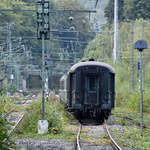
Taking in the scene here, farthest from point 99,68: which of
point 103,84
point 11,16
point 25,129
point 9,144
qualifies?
point 11,16

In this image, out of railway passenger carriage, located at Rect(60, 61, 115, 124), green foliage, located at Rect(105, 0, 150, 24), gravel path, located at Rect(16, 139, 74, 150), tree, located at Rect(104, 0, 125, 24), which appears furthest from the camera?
tree, located at Rect(104, 0, 125, 24)

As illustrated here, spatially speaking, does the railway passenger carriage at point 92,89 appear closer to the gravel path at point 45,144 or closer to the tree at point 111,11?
the gravel path at point 45,144

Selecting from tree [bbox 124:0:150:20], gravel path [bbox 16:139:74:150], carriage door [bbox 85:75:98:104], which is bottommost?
gravel path [bbox 16:139:74:150]

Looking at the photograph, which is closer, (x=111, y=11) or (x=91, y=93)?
(x=91, y=93)

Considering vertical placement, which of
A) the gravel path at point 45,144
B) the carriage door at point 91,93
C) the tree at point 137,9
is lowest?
the gravel path at point 45,144

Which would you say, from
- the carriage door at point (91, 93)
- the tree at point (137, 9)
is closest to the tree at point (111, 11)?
the tree at point (137, 9)

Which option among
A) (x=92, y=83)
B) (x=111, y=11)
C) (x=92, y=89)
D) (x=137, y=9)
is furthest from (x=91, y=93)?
(x=111, y=11)

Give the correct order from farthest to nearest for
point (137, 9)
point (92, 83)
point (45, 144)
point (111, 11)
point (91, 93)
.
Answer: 1. point (111, 11)
2. point (137, 9)
3. point (92, 83)
4. point (91, 93)
5. point (45, 144)

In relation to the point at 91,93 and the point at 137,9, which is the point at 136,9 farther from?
the point at 91,93

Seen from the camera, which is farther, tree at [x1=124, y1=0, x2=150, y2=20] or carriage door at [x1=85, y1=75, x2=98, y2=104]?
tree at [x1=124, y1=0, x2=150, y2=20]

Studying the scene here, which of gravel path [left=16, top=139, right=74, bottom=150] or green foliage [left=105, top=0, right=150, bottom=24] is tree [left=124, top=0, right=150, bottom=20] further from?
gravel path [left=16, top=139, right=74, bottom=150]

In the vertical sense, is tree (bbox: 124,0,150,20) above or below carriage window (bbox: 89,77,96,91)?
above

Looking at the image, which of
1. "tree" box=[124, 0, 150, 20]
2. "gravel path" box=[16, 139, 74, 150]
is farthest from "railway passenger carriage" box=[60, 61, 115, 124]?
"tree" box=[124, 0, 150, 20]

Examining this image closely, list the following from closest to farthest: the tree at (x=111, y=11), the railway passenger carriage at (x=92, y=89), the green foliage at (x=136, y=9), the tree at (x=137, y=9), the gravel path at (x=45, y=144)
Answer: the gravel path at (x=45, y=144) < the railway passenger carriage at (x=92, y=89) < the green foliage at (x=136, y=9) < the tree at (x=137, y=9) < the tree at (x=111, y=11)
